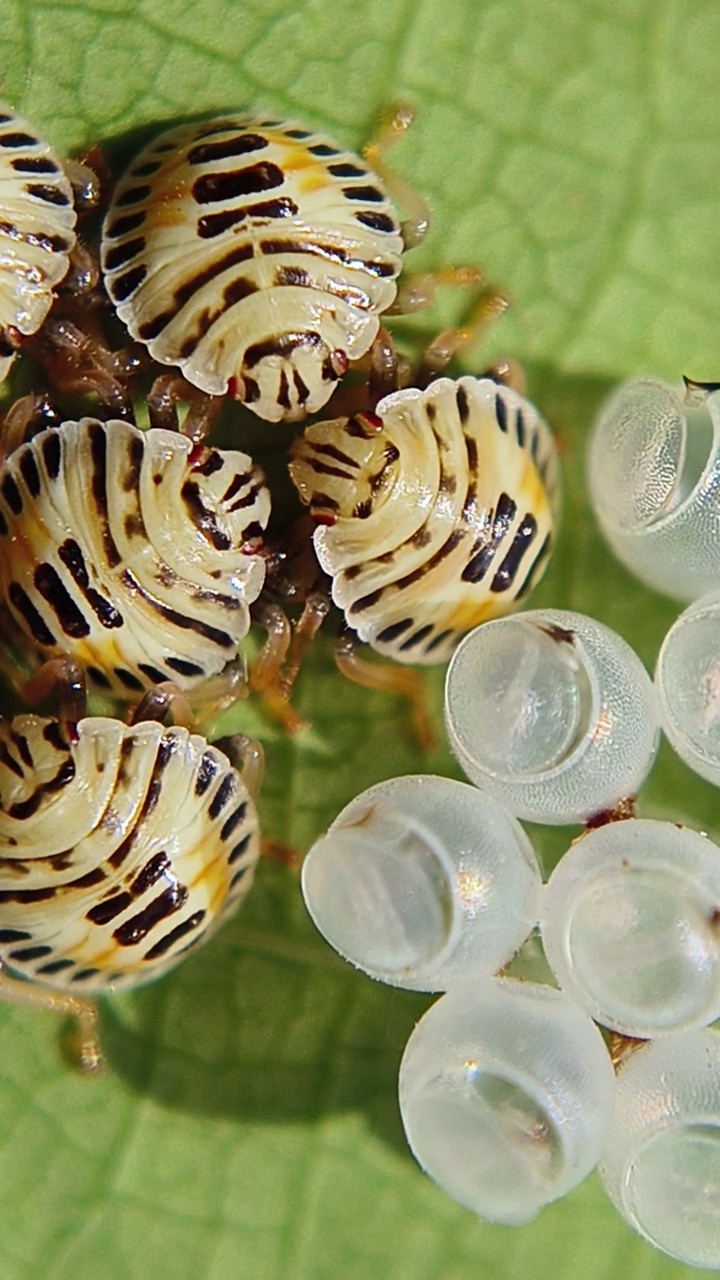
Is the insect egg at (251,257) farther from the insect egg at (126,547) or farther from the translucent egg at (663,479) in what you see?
the translucent egg at (663,479)

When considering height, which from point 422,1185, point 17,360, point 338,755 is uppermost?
point 17,360

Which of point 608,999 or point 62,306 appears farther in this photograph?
point 62,306

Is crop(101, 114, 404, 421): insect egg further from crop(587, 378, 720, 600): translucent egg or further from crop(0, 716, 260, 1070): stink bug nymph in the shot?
crop(0, 716, 260, 1070): stink bug nymph

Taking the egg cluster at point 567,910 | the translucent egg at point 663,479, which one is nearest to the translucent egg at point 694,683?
the egg cluster at point 567,910

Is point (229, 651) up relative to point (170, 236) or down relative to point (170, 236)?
down

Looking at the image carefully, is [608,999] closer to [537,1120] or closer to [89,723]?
[537,1120]

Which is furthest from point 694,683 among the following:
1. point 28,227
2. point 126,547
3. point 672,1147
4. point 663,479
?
point 28,227

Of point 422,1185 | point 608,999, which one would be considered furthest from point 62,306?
point 422,1185

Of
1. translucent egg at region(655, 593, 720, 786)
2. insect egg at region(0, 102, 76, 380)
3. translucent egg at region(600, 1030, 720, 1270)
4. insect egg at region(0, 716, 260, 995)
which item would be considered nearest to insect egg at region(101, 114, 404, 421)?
insect egg at region(0, 102, 76, 380)
